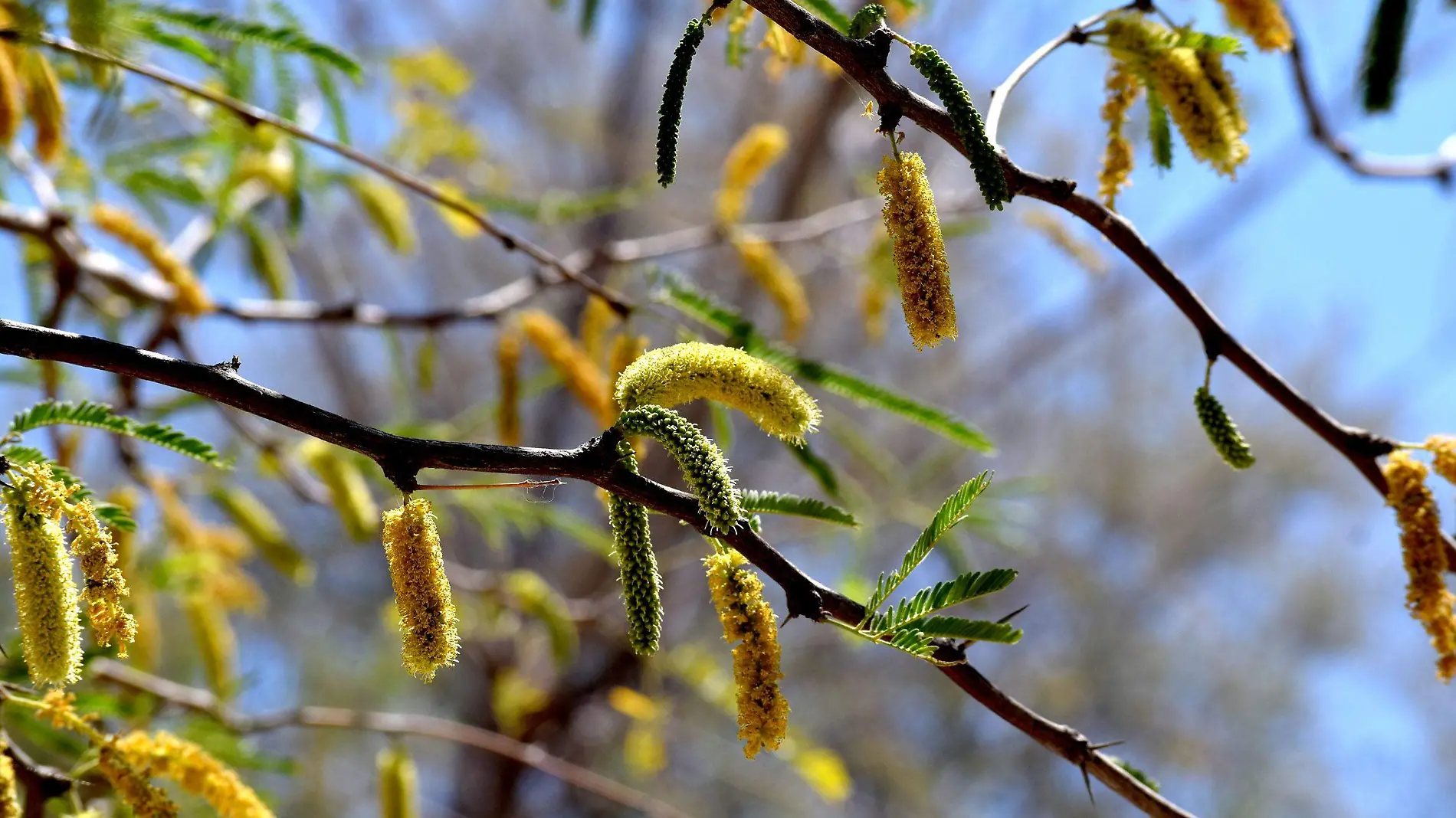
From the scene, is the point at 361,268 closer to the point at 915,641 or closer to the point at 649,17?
the point at 649,17

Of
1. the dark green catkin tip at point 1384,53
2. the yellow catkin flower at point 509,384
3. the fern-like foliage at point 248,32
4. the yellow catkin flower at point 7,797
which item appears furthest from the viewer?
the yellow catkin flower at point 509,384

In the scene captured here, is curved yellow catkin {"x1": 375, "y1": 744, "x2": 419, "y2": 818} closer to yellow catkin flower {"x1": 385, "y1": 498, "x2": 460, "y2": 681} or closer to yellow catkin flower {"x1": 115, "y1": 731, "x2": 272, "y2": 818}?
yellow catkin flower {"x1": 115, "y1": 731, "x2": 272, "y2": 818}

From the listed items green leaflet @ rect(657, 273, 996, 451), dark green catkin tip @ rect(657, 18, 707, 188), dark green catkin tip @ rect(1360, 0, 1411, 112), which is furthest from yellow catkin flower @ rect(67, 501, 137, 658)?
dark green catkin tip @ rect(1360, 0, 1411, 112)

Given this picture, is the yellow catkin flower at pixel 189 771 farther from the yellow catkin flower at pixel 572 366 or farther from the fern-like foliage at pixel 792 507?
the yellow catkin flower at pixel 572 366

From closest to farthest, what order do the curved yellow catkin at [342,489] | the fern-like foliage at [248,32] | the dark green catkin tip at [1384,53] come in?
the dark green catkin tip at [1384,53], the fern-like foliage at [248,32], the curved yellow catkin at [342,489]

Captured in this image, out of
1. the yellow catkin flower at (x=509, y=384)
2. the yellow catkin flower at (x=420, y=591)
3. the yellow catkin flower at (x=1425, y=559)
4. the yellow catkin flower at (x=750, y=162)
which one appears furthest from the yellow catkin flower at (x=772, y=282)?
the yellow catkin flower at (x=420, y=591)

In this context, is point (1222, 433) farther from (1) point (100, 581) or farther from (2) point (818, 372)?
(1) point (100, 581)
